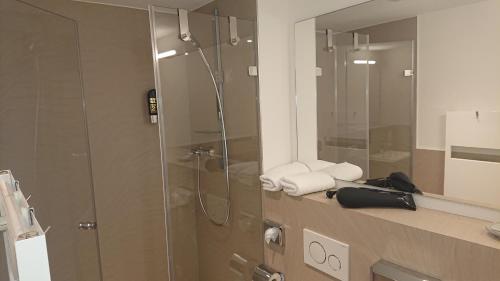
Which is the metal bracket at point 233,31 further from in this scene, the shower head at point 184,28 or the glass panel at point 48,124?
the glass panel at point 48,124

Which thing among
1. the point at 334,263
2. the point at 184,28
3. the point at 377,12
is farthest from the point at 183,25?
the point at 334,263

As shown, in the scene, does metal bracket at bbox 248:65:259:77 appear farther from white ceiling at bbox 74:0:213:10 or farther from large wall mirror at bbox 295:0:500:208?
white ceiling at bbox 74:0:213:10

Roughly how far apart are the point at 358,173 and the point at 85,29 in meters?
1.95

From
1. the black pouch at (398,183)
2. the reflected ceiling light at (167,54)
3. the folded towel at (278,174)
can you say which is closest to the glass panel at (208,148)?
the reflected ceiling light at (167,54)

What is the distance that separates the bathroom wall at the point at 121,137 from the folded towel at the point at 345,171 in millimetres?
1424

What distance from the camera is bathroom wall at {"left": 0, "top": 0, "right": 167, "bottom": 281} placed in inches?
86.9

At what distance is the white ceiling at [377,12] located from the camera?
1.23 metres

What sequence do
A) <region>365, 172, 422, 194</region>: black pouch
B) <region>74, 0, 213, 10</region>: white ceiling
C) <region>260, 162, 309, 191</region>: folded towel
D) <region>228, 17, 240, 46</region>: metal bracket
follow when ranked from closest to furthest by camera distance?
<region>365, 172, 422, 194</region>: black pouch, <region>260, 162, 309, 191</region>: folded towel, <region>228, 17, 240, 46</region>: metal bracket, <region>74, 0, 213, 10</region>: white ceiling

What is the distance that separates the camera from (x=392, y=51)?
1.38 m

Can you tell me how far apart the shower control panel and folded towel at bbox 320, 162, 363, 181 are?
318mm

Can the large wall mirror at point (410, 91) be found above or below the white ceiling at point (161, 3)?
below

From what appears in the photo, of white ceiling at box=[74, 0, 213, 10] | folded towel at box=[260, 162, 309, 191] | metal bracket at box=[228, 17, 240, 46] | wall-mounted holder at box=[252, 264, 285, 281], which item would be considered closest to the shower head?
metal bracket at box=[228, 17, 240, 46]

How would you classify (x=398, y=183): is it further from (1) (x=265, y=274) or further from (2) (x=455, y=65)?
(1) (x=265, y=274)

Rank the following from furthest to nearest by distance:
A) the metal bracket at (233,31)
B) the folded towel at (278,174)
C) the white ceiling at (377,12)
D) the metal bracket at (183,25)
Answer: the metal bracket at (233,31), the metal bracket at (183,25), the folded towel at (278,174), the white ceiling at (377,12)
